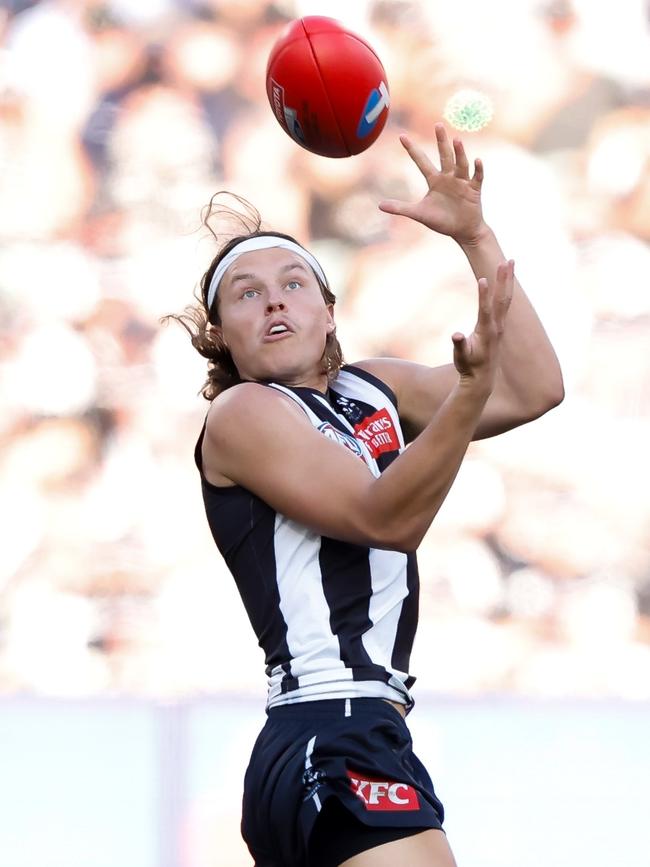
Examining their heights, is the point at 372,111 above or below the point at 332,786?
above

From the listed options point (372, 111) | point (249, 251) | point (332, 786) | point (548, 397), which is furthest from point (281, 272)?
point (332, 786)

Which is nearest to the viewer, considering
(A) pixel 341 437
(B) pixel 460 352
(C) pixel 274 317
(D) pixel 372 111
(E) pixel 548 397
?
(B) pixel 460 352

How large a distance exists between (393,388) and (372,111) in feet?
1.67

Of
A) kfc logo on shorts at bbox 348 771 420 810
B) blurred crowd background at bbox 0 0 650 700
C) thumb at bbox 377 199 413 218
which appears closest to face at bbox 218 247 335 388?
thumb at bbox 377 199 413 218

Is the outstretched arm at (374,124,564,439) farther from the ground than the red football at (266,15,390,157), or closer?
closer

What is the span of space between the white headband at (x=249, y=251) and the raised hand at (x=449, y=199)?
25 centimetres

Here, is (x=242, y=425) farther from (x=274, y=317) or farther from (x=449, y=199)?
(x=449, y=199)

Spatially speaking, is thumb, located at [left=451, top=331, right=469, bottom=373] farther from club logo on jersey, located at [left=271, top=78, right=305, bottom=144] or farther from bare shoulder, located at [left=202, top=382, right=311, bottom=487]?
club logo on jersey, located at [left=271, top=78, right=305, bottom=144]

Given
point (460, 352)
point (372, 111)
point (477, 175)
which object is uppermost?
point (372, 111)

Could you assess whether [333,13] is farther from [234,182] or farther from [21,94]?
[21,94]

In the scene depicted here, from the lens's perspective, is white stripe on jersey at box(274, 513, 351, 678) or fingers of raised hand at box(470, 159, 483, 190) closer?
white stripe on jersey at box(274, 513, 351, 678)

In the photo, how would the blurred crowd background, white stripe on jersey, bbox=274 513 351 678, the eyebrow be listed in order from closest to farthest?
white stripe on jersey, bbox=274 513 351 678 < the eyebrow < the blurred crowd background

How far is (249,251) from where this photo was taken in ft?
7.81

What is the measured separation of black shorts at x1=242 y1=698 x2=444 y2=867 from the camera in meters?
1.88
